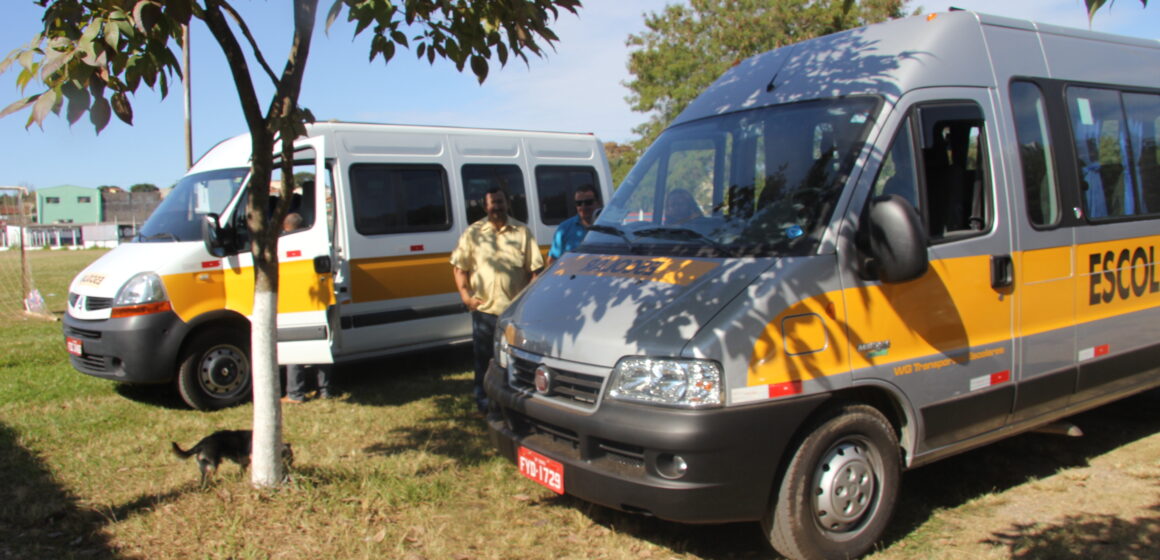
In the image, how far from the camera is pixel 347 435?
627 centimetres

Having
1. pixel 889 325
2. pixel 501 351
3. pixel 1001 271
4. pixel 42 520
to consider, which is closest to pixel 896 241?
pixel 889 325

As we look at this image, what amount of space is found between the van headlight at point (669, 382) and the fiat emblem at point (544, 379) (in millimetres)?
419

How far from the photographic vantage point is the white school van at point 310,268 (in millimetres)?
6953

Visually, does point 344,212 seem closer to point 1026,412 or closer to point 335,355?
point 335,355

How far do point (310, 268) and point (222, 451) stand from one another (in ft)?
6.97

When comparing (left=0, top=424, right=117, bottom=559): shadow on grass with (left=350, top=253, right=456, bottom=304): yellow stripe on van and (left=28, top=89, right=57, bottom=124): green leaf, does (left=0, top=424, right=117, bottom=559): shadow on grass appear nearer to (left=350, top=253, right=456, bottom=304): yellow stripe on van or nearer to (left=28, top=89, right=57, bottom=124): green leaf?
(left=28, top=89, right=57, bottom=124): green leaf

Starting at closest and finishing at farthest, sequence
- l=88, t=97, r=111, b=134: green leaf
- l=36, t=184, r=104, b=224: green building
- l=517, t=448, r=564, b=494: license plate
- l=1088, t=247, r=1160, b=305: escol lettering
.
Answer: l=88, t=97, r=111, b=134: green leaf, l=517, t=448, r=564, b=494: license plate, l=1088, t=247, r=1160, b=305: escol lettering, l=36, t=184, r=104, b=224: green building

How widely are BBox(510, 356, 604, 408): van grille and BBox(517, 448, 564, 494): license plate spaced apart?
31cm

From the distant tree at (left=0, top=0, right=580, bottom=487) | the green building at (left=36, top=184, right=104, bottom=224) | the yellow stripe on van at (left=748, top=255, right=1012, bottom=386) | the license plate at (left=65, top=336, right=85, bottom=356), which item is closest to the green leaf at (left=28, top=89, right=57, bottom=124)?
the distant tree at (left=0, top=0, right=580, bottom=487)

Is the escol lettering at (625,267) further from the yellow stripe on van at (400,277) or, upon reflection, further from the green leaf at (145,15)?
the yellow stripe on van at (400,277)

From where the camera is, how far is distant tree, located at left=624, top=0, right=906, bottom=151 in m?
23.7

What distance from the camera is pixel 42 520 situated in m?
4.65

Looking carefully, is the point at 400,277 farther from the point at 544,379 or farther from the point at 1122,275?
the point at 1122,275

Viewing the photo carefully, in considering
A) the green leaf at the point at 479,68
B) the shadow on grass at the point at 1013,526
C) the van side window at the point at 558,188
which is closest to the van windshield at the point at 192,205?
the van side window at the point at 558,188
